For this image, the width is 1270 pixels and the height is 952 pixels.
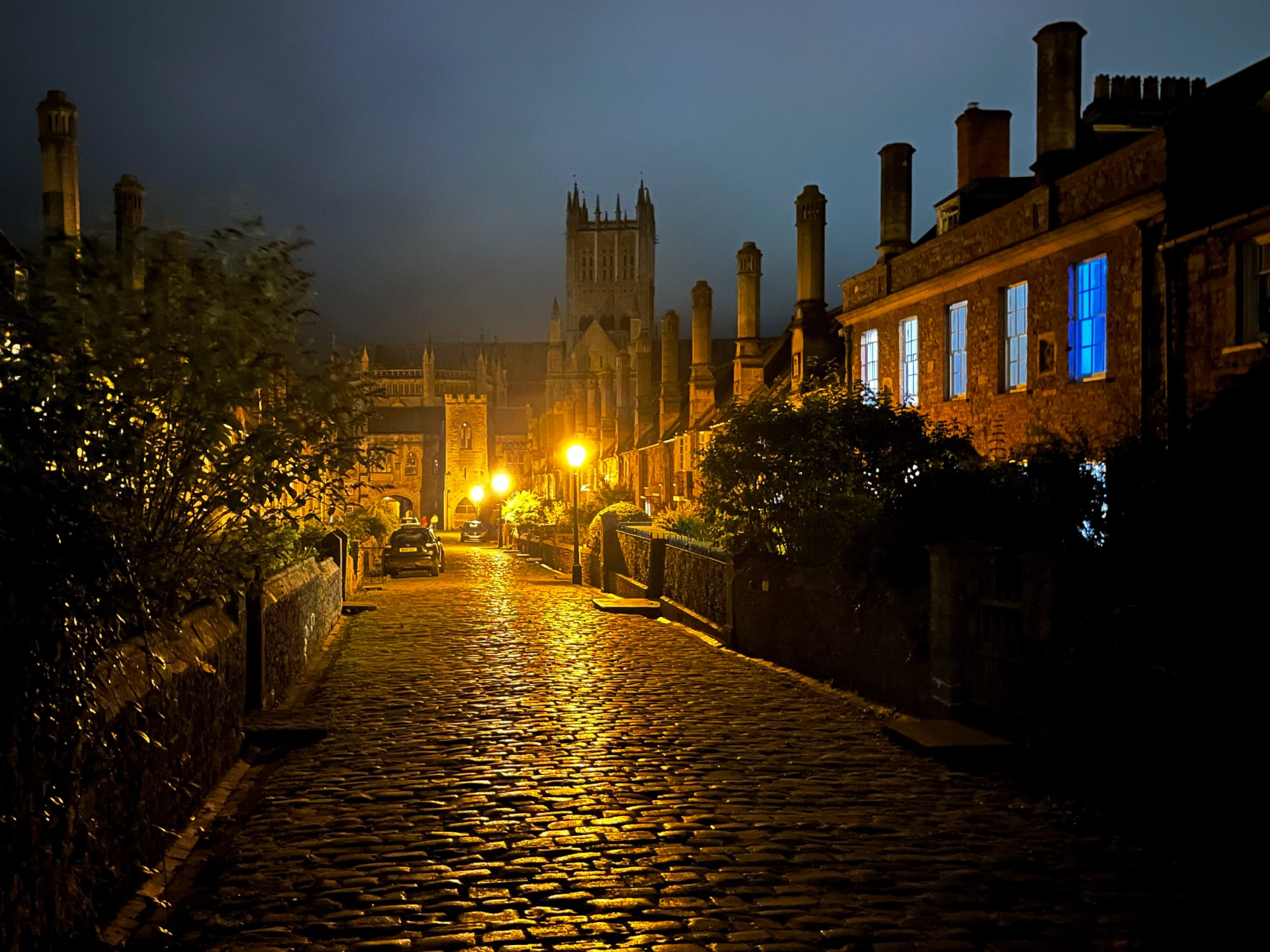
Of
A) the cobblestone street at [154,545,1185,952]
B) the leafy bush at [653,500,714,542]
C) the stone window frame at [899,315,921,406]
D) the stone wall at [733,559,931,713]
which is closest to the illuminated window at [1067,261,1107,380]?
the stone window frame at [899,315,921,406]

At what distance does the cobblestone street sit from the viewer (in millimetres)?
5199

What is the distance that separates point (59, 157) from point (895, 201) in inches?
765

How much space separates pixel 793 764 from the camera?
8.65 metres

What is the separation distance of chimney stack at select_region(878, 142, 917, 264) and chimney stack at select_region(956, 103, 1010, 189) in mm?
1239

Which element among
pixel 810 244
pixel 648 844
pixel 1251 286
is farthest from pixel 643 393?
pixel 648 844

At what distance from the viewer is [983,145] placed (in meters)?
26.2

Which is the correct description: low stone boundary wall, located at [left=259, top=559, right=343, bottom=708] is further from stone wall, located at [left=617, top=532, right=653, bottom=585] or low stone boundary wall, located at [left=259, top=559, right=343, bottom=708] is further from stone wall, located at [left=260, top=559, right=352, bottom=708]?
stone wall, located at [left=617, top=532, right=653, bottom=585]

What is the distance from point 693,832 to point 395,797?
2.19 m

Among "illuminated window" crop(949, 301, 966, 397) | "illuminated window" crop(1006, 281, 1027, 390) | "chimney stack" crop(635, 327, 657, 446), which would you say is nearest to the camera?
"illuminated window" crop(1006, 281, 1027, 390)

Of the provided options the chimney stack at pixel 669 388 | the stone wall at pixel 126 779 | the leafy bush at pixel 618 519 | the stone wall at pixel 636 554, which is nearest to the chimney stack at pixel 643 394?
the chimney stack at pixel 669 388

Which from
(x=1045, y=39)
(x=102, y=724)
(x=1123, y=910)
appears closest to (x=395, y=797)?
(x=102, y=724)

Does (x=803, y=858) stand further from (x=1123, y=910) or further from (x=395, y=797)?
(x=395, y=797)

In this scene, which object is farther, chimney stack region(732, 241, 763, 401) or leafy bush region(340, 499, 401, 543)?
chimney stack region(732, 241, 763, 401)

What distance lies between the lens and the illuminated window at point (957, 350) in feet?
76.3
